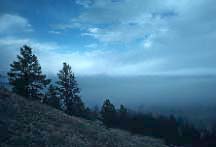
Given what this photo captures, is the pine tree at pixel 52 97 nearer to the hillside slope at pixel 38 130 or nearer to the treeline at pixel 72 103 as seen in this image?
the treeline at pixel 72 103

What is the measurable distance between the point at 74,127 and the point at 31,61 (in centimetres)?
1614

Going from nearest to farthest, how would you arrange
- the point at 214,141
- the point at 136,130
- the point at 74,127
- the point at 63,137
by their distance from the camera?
the point at 63,137
the point at 74,127
the point at 214,141
the point at 136,130

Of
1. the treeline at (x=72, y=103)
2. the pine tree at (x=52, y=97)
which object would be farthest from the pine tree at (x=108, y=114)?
the pine tree at (x=52, y=97)

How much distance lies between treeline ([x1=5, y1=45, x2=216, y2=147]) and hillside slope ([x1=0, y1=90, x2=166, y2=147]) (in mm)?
9664

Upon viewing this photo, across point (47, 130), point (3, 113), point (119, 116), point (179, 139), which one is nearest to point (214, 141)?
point (179, 139)

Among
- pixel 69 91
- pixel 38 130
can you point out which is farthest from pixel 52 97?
pixel 38 130

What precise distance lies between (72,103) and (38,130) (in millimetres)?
27848

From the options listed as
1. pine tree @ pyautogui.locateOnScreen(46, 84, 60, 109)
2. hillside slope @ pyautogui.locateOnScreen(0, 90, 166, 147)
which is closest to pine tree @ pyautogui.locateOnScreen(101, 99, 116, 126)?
pine tree @ pyautogui.locateOnScreen(46, 84, 60, 109)

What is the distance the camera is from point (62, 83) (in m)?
50.2

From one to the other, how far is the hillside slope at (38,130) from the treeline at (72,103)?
31.7 feet

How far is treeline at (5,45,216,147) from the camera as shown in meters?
41.3

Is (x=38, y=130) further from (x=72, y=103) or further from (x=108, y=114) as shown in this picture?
(x=108, y=114)

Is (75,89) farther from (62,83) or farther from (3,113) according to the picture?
(3,113)

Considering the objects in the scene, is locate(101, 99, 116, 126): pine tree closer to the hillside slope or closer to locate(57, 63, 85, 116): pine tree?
locate(57, 63, 85, 116): pine tree
